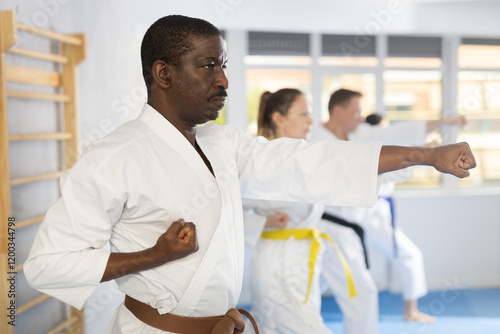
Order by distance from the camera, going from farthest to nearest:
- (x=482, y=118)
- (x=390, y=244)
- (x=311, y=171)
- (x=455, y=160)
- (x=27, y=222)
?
(x=482, y=118) → (x=390, y=244) → (x=27, y=222) → (x=311, y=171) → (x=455, y=160)

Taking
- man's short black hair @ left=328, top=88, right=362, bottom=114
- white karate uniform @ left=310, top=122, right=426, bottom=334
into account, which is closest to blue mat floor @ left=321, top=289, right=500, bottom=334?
white karate uniform @ left=310, top=122, right=426, bottom=334

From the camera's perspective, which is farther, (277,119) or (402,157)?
(277,119)

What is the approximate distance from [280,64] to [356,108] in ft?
4.45

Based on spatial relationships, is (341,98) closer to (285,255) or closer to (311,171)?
(285,255)

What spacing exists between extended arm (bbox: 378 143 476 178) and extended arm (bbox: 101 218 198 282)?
496 mm

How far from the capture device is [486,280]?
186 inches

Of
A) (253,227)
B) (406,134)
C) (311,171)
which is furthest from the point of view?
(406,134)

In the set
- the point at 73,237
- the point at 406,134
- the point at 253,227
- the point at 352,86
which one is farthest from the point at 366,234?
the point at 73,237

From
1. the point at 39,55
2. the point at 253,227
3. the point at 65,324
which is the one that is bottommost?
the point at 65,324

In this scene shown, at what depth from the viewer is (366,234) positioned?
393 cm

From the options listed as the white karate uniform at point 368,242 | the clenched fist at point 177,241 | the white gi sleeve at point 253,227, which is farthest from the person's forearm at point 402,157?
the white gi sleeve at point 253,227

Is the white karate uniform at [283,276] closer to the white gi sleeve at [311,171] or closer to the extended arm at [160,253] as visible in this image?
the white gi sleeve at [311,171]

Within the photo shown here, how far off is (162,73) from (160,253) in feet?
1.42

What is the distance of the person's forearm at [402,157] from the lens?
3.95 feet
